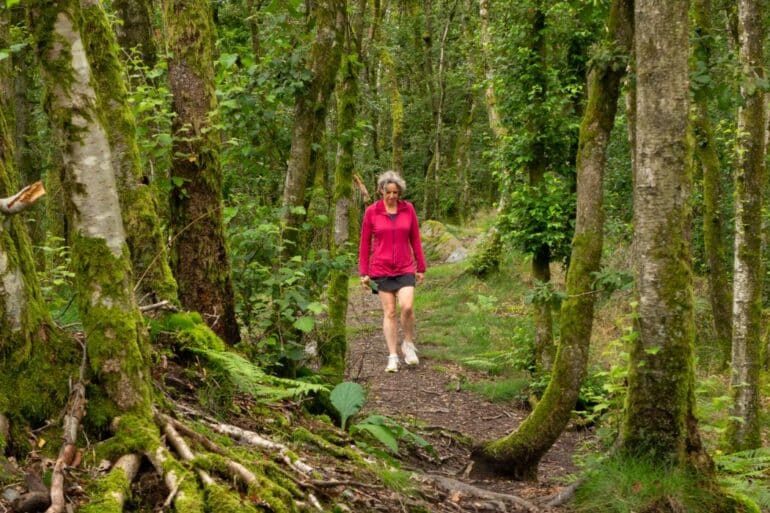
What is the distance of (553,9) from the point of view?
10383 mm

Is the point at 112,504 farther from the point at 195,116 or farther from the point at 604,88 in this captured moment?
the point at 604,88

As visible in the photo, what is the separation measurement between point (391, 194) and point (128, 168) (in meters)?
4.69

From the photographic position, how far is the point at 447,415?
890cm

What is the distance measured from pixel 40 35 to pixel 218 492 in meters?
2.08

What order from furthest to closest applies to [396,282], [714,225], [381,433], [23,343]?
1. [714,225]
2. [396,282]
3. [381,433]
4. [23,343]

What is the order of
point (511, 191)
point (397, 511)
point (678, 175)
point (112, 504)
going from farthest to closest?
point (511, 191)
point (678, 175)
point (397, 511)
point (112, 504)

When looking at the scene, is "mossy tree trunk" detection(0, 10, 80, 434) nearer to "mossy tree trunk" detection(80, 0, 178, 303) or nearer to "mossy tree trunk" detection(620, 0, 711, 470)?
"mossy tree trunk" detection(80, 0, 178, 303)

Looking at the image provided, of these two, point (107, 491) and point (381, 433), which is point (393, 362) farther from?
point (107, 491)

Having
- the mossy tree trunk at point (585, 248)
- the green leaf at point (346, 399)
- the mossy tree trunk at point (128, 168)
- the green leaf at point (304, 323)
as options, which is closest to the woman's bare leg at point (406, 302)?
the mossy tree trunk at point (585, 248)

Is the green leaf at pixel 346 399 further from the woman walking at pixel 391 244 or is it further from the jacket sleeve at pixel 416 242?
the jacket sleeve at pixel 416 242

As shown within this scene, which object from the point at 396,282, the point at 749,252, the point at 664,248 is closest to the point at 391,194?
the point at 396,282

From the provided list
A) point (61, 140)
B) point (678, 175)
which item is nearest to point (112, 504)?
point (61, 140)

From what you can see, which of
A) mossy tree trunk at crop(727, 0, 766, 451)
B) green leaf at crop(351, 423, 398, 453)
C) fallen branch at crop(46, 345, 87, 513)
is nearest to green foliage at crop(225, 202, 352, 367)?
green leaf at crop(351, 423, 398, 453)

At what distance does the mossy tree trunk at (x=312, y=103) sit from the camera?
665 cm
